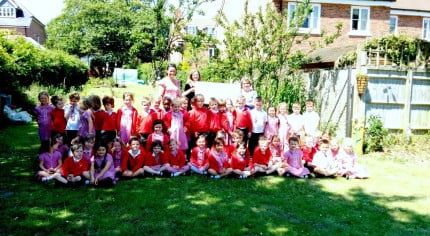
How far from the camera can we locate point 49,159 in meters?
6.88

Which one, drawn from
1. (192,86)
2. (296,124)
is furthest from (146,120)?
(296,124)

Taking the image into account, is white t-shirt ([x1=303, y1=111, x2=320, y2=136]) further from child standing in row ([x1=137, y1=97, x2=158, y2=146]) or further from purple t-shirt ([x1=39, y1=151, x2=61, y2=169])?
purple t-shirt ([x1=39, y1=151, x2=61, y2=169])

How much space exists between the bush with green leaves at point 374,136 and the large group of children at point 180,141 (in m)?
2.79

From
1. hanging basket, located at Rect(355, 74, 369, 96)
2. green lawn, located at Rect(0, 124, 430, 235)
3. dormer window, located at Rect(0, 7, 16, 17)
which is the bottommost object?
green lawn, located at Rect(0, 124, 430, 235)

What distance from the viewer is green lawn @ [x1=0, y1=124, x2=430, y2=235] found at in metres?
4.80

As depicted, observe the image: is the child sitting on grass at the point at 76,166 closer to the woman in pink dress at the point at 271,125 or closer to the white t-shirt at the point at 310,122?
the woman in pink dress at the point at 271,125

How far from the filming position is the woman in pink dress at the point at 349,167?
7812mm

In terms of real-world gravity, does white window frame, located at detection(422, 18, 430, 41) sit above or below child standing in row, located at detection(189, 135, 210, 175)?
above

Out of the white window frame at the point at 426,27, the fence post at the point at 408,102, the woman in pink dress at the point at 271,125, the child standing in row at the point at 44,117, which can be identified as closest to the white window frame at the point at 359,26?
the white window frame at the point at 426,27

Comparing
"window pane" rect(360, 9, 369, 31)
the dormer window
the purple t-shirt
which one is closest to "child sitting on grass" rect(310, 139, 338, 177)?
the purple t-shirt

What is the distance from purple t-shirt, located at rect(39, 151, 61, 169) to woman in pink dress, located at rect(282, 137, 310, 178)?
434 centimetres

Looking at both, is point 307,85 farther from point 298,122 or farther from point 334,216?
point 334,216

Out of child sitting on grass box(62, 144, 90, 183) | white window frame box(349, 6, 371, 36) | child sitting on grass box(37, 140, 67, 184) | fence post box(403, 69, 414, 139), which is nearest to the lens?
child sitting on grass box(62, 144, 90, 183)

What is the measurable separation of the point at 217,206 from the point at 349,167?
3.49 metres
